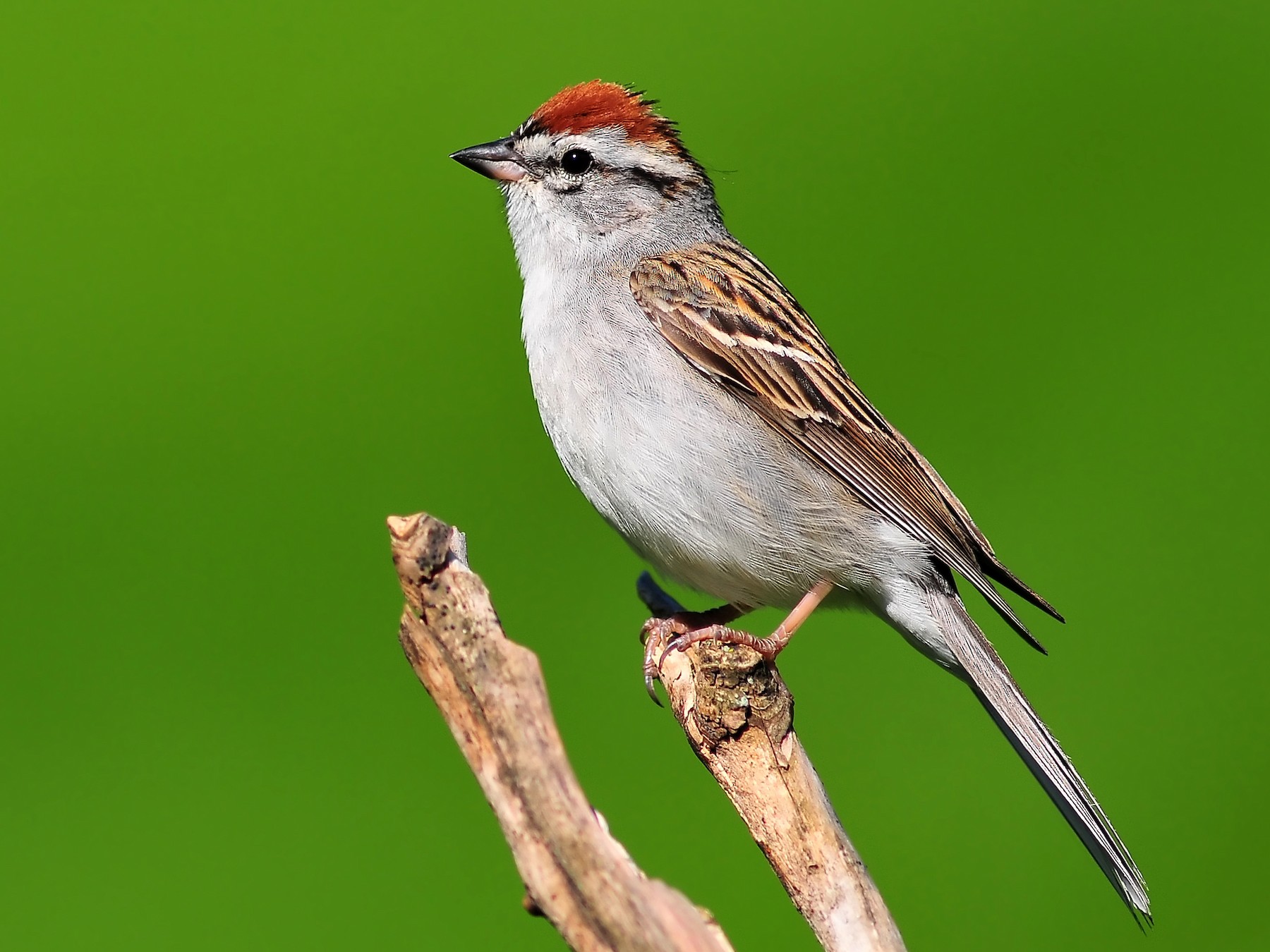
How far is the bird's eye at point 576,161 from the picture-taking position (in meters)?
3.18

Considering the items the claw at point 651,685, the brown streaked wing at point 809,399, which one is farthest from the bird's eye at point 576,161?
the claw at point 651,685

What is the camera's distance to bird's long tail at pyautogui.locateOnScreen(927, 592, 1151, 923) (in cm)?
253

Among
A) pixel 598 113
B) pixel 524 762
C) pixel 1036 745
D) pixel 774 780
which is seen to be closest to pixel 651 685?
pixel 774 780

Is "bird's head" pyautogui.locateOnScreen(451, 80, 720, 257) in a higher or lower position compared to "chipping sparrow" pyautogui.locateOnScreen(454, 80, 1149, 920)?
higher

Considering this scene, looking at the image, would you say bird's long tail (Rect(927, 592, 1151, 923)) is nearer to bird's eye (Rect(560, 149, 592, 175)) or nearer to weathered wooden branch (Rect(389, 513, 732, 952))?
weathered wooden branch (Rect(389, 513, 732, 952))

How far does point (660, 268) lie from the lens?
3035 mm

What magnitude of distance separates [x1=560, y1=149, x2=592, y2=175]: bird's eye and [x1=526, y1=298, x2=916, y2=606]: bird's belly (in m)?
0.54

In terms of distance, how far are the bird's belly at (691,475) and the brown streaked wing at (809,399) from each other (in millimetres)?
41

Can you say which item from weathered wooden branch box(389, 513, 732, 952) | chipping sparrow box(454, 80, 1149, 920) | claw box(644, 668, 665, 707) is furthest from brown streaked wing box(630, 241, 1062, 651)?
weathered wooden branch box(389, 513, 732, 952)

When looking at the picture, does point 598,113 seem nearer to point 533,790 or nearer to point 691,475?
point 691,475

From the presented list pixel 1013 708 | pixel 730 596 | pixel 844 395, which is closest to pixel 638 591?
pixel 730 596

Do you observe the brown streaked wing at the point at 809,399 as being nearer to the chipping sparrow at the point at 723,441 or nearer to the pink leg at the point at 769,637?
the chipping sparrow at the point at 723,441

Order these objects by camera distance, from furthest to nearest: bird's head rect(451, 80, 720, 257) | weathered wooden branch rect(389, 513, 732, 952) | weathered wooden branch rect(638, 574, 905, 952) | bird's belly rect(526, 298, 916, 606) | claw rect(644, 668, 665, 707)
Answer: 1. bird's head rect(451, 80, 720, 257)
2. claw rect(644, 668, 665, 707)
3. bird's belly rect(526, 298, 916, 606)
4. weathered wooden branch rect(638, 574, 905, 952)
5. weathered wooden branch rect(389, 513, 732, 952)

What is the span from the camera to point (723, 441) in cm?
278
